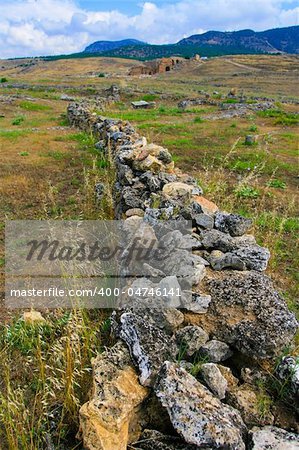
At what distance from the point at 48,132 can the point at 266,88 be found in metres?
37.4

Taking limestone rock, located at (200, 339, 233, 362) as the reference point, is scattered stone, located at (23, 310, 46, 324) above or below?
below

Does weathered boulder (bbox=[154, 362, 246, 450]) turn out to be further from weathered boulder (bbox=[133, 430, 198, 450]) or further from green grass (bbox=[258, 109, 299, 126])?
green grass (bbox=[258, 109, 299, 126])

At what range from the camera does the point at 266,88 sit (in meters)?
47.6

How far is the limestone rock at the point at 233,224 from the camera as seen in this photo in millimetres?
4902

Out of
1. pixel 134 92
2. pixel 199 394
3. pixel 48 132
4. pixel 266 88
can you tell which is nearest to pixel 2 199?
pixel 199 394

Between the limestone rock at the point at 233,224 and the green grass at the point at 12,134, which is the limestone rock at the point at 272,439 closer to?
the limestone rock at the point at 233,224

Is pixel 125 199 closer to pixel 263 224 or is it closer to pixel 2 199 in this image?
pixel 263 224

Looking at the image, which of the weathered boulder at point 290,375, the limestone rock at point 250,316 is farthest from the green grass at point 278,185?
the weathered boulder at point 290,375

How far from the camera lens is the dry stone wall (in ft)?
8.00

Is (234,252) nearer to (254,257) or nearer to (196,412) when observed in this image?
(254,257)

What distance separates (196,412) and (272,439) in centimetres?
51

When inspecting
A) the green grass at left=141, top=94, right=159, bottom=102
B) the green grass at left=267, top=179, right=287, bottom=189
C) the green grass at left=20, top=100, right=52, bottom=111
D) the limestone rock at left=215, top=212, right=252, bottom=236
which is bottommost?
the green grass at left=267, top=179, right=287, bottom=189

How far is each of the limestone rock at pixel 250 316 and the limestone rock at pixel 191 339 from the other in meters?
0.17

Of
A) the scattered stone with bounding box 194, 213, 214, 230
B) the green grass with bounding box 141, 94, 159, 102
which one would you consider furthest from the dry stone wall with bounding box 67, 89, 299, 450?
the green grass with bounding box 141, 94, 159, 102
